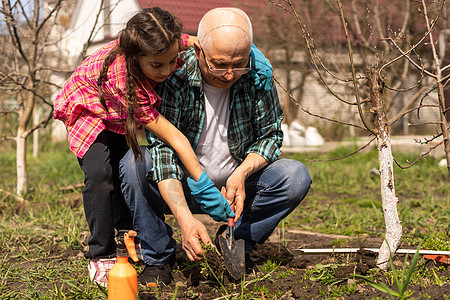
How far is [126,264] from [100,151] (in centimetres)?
77

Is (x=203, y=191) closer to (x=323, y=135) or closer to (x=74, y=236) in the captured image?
(x=74, y=236)

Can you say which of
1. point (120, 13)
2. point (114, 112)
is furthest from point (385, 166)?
point (120, 13)

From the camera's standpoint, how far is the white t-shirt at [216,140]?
2.68m

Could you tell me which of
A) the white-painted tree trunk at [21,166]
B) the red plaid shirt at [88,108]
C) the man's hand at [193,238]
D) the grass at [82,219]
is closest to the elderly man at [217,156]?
the man's hand at [193,238]

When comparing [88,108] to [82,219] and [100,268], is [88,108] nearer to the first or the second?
[100,268]

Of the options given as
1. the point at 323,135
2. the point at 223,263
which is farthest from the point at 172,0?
the point at 323,135

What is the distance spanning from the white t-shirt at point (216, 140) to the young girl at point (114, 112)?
10.7 inches

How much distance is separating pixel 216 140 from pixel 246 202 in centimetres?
39

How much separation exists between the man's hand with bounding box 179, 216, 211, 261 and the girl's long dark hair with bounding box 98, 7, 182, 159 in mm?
420

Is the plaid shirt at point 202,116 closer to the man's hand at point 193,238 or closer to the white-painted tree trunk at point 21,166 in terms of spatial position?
the man's hand at point 193,238

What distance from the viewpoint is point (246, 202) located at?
2771mm

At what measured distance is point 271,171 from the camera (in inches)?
105

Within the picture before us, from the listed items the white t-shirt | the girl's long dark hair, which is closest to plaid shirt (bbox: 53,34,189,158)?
the girl's long dark hair

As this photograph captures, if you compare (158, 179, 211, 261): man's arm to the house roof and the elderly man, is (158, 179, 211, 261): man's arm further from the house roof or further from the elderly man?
the house roof
